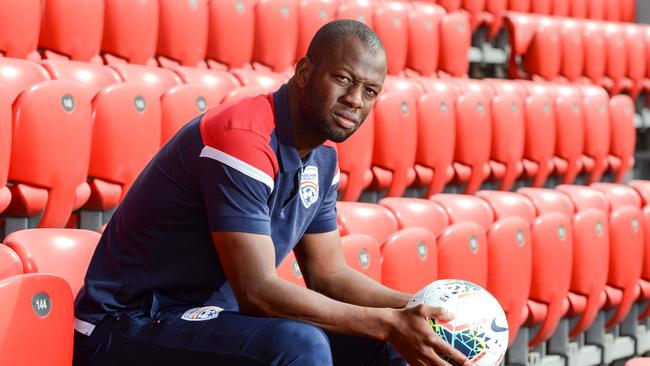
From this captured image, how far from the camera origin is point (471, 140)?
53.1 inches

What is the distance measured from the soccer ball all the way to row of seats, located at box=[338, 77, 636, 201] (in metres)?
0.53

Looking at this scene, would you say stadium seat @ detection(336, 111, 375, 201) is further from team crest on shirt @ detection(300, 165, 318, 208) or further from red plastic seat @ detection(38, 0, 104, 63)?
team crest on shirt @ detection(300, 165, 318, 208)

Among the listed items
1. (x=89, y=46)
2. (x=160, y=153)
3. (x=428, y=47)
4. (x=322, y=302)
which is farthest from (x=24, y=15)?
(x=428, y=47)

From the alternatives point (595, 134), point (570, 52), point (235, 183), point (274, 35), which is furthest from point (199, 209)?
point (570, 52)

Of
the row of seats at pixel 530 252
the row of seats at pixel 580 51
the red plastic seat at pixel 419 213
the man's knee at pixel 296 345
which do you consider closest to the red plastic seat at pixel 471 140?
the row of seats at pixel 530 252

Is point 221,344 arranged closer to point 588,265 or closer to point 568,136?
point 588,265

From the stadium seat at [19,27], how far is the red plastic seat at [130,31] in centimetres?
12

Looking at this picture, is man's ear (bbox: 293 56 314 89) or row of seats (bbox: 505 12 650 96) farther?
row of seats (bbox: 505 12 650 96)

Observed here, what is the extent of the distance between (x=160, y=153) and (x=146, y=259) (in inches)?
2.5

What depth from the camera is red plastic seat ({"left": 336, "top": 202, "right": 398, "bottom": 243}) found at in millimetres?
886

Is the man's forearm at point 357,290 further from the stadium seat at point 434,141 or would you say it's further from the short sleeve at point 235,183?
the stadium seat at point 434,141

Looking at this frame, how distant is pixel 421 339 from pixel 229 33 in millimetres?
848

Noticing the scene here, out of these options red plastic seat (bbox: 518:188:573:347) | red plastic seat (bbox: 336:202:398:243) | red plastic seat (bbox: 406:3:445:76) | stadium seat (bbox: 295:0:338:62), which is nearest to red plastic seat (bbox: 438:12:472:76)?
red plastic seat (bbox: 406:3:445:76)

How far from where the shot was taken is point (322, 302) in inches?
22.5
